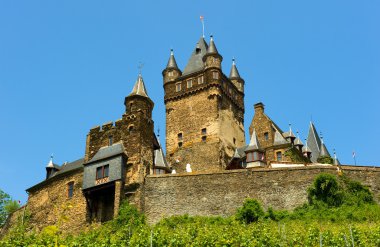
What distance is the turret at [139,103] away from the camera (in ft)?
101

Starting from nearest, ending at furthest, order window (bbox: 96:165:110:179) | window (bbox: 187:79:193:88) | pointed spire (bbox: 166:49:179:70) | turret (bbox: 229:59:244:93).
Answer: window (bbox: 96:165:110:179) < window (bbox: 187:79:193:88) < pointed spire (bbox: 166:49:179:70) < turret (bbox: 229:59:244:93)

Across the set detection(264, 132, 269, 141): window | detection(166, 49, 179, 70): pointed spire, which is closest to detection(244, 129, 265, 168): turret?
detection(264, 132, 269, 141): window

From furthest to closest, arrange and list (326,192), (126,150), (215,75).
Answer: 1. (215,75)
2. (126,150)
3. (326,192)

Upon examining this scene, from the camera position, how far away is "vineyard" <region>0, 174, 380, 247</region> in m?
18.5

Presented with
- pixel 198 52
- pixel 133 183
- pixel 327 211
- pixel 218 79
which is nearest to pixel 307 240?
pixel 327 211

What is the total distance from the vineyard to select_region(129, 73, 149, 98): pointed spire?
26.8 feet

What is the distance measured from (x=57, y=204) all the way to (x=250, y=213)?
42.6 feet

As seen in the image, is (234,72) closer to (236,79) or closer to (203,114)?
(236,79)

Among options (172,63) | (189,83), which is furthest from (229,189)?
(172,63)

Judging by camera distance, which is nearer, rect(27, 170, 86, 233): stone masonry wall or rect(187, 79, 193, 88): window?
rect(27, 170, 86, 233): stone masonry wall

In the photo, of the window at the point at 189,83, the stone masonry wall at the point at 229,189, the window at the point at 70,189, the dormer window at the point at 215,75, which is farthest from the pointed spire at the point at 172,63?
the stone masonry wall at the point at 229,189

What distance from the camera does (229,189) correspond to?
89.7 ft

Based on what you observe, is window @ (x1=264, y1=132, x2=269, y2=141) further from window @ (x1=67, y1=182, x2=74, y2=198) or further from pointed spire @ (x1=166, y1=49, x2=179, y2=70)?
window @ (x1=67, y1=182, x2=74, y2=198)

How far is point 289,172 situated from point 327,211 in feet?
10.9
